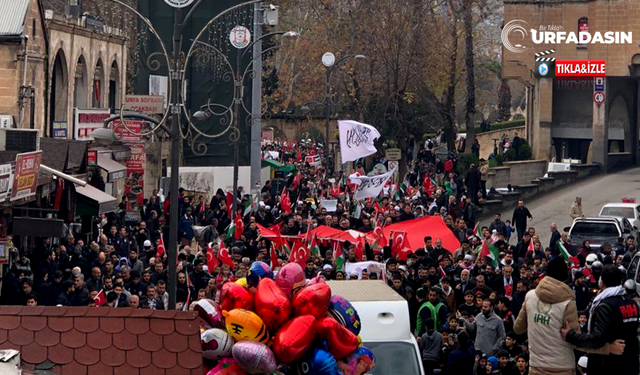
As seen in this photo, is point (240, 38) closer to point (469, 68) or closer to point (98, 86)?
point (98, 86)

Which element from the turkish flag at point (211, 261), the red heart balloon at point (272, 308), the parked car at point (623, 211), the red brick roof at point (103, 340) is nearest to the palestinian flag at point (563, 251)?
the turkish flag at point (211, 261)

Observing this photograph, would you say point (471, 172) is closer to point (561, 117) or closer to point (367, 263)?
point (561, 117)

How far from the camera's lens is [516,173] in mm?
49188

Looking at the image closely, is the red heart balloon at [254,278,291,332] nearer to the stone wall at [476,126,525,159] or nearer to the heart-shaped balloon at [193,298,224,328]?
the heart-shaped balloon at [193,298,224,328]

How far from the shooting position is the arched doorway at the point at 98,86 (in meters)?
39.5

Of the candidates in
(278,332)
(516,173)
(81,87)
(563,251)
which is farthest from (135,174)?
(278,332)

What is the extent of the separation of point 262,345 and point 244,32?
22570mm

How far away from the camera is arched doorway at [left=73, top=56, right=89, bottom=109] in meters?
37.5

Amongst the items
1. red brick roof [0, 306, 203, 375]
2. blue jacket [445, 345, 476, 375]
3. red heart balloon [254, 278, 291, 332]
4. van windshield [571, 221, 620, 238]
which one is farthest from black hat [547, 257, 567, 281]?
van windshield [571, 221, 620, 238]

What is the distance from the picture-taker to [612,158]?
5169 centimetres

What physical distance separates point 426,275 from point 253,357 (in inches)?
469

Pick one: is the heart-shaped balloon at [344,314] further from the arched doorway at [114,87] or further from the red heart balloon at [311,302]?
the arched doorway at [114,87]

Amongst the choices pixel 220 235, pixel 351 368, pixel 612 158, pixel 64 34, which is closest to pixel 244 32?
pixel 220 235

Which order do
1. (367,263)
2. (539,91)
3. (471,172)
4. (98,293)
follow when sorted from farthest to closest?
(539,91) → (471,172) → (367,263) → (98,293)
